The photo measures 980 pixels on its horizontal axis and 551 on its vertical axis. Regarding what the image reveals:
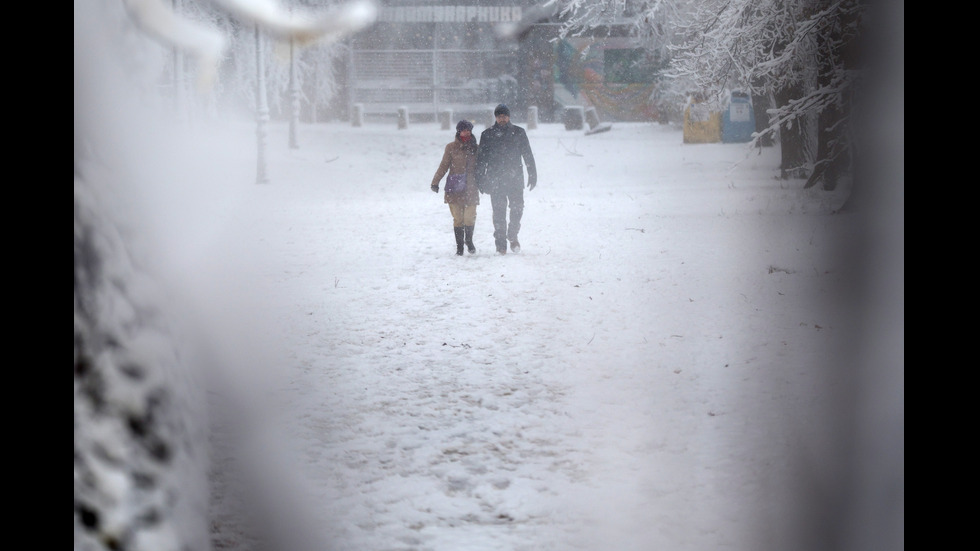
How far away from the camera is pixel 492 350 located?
3.73 metres

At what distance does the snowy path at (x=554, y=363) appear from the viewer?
7.87ft

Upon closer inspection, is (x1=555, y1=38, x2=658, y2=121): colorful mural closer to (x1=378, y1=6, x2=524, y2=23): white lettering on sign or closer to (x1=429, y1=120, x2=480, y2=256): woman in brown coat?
(x1=378, y1=6, x2=524, y2=23): white lettering on sign

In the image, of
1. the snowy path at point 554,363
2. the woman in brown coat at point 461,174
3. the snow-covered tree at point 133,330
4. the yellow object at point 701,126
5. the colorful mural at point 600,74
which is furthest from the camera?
the yellow object at point 701,126

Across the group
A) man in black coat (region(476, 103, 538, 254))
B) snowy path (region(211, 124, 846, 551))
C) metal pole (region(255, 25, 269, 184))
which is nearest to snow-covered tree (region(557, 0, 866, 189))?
snowy path (region(211, 124, 846, 551))

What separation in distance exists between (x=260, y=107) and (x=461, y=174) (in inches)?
59.1

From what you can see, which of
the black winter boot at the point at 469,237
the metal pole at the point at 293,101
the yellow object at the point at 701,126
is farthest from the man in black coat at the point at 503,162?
the yellow object at the point at 701,126

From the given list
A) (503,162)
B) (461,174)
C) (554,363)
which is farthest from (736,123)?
(554,363)

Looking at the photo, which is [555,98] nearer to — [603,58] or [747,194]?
[603,58]

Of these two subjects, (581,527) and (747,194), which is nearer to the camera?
(581,527)

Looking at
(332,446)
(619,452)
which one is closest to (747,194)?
(619,452)

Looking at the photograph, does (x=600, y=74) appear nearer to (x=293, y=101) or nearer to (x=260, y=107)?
(x=293, y=101)

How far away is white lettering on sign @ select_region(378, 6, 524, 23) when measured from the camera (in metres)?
5.58

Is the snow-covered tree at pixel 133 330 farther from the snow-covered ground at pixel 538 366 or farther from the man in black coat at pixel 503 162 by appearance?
the man in black coat at pixel 503 162

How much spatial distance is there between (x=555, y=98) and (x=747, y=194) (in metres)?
2.49
